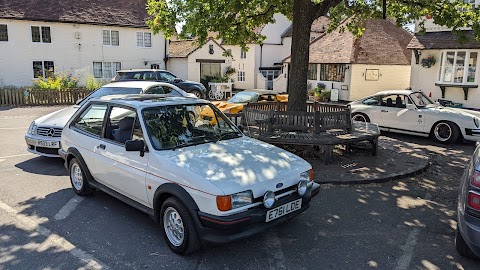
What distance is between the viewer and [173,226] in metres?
4.42

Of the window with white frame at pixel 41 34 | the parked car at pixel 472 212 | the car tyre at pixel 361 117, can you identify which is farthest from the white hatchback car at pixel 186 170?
the window with white frame at pixel 41 34

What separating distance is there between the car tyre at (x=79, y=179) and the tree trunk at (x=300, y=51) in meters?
5.30

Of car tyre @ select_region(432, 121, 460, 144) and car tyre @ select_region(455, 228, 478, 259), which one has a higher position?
car tyre @ select_region(432, 121, 460, 144)

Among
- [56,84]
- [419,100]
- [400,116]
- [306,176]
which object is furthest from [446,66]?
[56,84]

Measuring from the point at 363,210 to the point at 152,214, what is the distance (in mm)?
3216

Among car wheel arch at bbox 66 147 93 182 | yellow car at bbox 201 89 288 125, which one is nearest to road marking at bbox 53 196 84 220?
car wheel arch at bbox 66 147 93 182

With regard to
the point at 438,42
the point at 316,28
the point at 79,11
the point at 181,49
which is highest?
the point at 79,11

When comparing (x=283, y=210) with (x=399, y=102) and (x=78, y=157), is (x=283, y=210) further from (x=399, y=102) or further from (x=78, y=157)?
(x=399, y=102)

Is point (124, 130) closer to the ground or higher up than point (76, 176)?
higher up

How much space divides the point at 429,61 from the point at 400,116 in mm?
8116

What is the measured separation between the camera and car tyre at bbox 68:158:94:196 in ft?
20.0

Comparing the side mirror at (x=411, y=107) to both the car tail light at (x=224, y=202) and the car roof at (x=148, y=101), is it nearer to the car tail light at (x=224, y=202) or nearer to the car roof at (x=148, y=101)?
the car roof at (x=148, y=101)

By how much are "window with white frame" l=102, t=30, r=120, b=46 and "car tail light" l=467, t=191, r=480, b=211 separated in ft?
93.8

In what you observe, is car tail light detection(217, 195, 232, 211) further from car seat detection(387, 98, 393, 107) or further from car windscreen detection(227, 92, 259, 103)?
car windscreen detection(227, 92, 259, 103)
